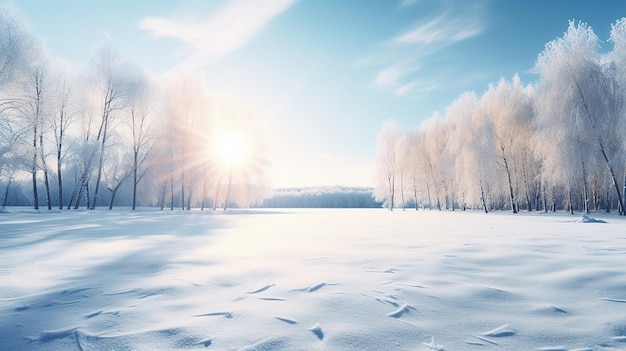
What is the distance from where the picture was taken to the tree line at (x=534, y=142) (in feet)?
51.9

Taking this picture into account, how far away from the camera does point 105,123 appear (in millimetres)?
20062

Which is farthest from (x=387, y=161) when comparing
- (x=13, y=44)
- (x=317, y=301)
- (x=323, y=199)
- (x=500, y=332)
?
(x=323, y=199)

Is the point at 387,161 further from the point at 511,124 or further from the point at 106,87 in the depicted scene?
the point at 106,87

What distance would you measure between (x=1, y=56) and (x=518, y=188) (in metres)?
33.0

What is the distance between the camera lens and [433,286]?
2562 mm

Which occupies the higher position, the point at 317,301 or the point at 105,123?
the point at 105,123

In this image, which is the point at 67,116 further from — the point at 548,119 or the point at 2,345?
the point at 548,119

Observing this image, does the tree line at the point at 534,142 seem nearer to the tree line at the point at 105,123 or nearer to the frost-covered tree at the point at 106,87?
the tree line at the point at 105,123

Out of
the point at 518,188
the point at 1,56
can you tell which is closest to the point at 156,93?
the point at 1,56

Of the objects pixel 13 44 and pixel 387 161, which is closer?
pixel 13 44

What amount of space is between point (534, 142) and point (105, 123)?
95.4 feet

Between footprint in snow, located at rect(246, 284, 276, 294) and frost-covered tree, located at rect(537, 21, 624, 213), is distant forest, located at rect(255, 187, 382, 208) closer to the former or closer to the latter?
frost-covered tree, located at rect(537, 21, 624, 213)

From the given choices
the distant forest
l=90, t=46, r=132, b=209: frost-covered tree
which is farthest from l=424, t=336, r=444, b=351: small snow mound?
the distant forest

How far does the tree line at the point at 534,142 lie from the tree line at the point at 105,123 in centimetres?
1642
